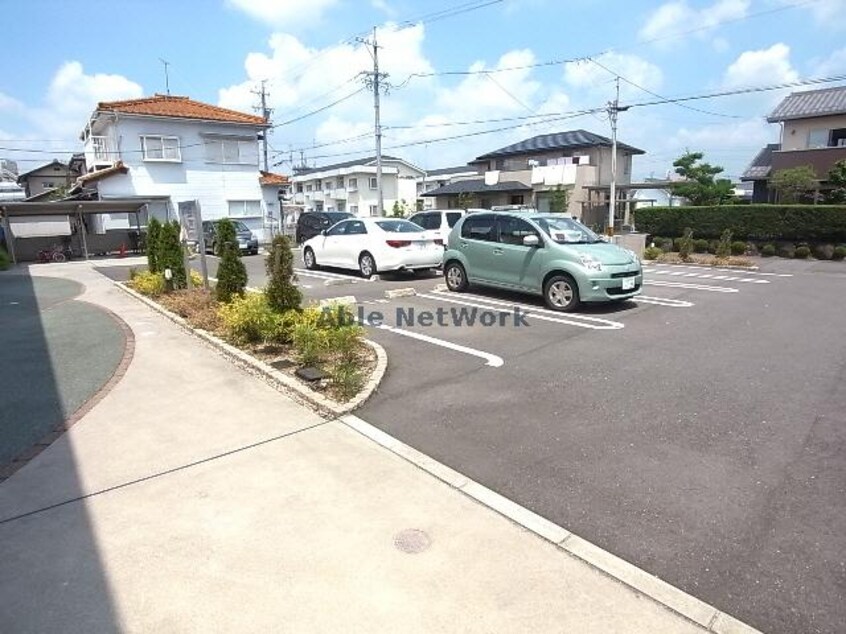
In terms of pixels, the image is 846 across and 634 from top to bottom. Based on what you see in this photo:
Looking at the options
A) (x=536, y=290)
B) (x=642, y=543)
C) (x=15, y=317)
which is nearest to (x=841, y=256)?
(x=536, y=290)

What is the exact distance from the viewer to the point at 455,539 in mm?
2779

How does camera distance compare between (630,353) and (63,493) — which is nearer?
(63,493)

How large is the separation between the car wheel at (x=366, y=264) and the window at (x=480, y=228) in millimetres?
2827

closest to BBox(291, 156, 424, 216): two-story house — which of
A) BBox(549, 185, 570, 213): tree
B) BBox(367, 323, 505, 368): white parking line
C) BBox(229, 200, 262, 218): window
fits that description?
BBox(549, 185, 570, 213): tree

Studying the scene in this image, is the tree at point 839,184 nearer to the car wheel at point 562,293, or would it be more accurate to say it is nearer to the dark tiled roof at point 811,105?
the dark tiled roof at point 811,105

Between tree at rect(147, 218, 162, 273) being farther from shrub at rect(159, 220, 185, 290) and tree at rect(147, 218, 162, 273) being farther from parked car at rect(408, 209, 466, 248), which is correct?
parked car at rect(408, 209, 466, 248)

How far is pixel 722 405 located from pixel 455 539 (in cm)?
304

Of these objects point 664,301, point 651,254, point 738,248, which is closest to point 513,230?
point 664,301

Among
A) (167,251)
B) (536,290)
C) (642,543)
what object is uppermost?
(167,251)

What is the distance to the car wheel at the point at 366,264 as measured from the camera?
12055mm

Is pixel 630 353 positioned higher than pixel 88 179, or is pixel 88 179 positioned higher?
pixel 88 179

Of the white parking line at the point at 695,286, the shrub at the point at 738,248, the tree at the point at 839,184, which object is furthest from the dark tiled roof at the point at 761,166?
the white parking line at the point at 695,286

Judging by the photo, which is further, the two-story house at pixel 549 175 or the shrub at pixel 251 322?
the two-story house at pixel 549 175

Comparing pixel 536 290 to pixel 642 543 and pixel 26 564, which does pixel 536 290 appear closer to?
pixel 642 543
